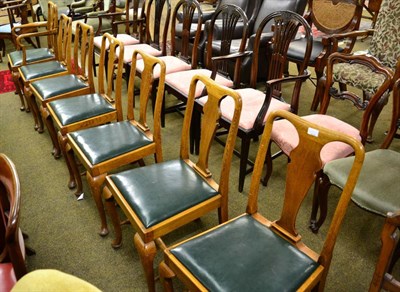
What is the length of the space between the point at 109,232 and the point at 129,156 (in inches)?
17.6

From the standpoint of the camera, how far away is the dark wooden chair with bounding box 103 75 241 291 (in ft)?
4.08

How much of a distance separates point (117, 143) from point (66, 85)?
968 mm

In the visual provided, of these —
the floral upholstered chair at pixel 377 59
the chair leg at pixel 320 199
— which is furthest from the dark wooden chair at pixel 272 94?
the chair leg at pixel 320 199

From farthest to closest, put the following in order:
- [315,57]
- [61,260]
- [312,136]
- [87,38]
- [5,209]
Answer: [315,57], [87,38], [61,260], [5,209], [312,136]

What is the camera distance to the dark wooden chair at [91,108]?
1.92 meters

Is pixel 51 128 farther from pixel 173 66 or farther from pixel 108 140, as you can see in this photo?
pixel 173 66

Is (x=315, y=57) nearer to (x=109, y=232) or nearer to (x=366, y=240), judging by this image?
(x=366, y=240)

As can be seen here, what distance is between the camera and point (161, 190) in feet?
4.40

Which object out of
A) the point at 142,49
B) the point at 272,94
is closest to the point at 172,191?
the point at 272,94

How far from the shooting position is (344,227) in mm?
Result: 1784

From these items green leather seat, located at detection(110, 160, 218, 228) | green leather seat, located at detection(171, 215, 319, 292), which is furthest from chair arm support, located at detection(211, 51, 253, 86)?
green leather seat, located at detection(171, 215, 319, 292)

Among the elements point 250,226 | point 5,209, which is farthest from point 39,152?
point 250,226

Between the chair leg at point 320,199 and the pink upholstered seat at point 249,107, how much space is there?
1.53 ft

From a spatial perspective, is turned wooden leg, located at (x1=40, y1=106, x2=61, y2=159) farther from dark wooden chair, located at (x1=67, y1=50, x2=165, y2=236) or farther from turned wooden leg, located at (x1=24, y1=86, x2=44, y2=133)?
dark wooden chair, located at (x1=67, y1=50, x2=165, y2=236)
